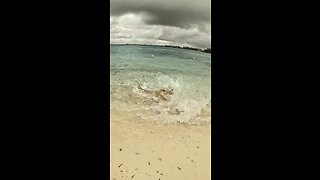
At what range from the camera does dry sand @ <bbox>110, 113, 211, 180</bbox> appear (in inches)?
157

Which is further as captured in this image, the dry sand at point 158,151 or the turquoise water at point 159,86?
the turquoise water at point 159,86

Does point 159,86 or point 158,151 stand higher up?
point 159,86

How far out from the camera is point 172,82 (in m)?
9.53

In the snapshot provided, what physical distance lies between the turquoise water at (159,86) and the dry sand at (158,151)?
1.54 feet

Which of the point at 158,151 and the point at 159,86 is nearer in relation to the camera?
the point at 158,151

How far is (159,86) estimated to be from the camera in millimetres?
8820

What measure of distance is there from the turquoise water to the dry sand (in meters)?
0.47

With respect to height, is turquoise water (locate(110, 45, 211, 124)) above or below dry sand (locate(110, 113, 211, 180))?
above

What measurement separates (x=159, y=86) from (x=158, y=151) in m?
4.18

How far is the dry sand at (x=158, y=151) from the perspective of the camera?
13.0ft

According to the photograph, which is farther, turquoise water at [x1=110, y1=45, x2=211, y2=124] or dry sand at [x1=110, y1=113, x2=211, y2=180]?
turquoise water at [x1=110, y1=45, x2=211, y2=124]
